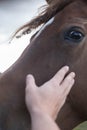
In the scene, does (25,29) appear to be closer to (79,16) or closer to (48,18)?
(48,18)

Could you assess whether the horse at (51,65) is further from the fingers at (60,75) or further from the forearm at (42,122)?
the forearm at (42,122)

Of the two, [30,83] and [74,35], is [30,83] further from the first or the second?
Answer: [74,35]

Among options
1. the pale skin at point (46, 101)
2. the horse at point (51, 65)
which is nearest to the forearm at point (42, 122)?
the pale skin at point (46, 101)

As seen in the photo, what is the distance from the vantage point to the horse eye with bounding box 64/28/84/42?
7.92 feet

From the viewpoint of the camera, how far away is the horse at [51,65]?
236 cm

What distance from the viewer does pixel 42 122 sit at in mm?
1893

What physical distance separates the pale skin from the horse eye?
1.18 ft

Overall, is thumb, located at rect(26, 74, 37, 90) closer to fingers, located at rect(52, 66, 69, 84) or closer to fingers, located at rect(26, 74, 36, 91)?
fingers, located at rect(26, 74, 36, 91)

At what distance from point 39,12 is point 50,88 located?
2.59 feet

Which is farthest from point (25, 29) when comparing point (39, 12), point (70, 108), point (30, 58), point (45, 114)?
point (45, 114)

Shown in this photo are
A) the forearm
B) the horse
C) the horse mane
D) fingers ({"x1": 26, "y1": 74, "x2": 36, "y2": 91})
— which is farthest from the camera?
the horse mane

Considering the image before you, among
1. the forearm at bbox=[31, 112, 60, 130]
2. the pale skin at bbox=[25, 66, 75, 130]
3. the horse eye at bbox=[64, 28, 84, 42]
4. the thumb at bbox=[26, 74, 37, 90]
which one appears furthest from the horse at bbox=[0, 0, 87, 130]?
the forearm at bbox=[31, 112, 60, 130]

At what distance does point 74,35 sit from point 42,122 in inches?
29.3

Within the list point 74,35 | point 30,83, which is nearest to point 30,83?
point 30,83
